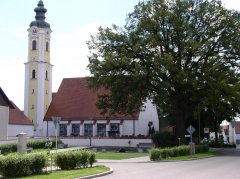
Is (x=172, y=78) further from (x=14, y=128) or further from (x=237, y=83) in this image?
(x=14, y=128)

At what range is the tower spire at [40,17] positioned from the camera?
7944cm

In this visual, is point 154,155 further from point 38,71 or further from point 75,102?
point 38,71

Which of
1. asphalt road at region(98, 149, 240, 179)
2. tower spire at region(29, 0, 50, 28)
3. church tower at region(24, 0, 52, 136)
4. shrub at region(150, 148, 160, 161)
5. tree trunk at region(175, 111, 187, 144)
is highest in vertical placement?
tower spire at region(29, 0, 50, 28)

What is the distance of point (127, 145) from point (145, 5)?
19.8 meters

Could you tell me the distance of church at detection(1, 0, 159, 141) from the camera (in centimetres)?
6656

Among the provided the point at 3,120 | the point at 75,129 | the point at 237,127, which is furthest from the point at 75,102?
the point at 237,127

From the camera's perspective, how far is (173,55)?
46.5 meters

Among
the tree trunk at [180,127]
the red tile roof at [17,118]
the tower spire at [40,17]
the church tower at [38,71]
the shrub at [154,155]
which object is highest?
the tower spire at [40,17]

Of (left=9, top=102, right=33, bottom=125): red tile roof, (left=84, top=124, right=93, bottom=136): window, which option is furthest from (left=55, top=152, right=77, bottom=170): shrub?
(left=9, top=102, right=33, bottom=125): red tile roof

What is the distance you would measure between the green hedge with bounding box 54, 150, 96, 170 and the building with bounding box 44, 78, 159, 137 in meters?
37.2

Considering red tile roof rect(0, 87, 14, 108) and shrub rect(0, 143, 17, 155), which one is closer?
shrub rect(0, 143, 17, 155)

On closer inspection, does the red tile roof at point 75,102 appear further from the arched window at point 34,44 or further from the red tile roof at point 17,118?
the arched window at point 34,44

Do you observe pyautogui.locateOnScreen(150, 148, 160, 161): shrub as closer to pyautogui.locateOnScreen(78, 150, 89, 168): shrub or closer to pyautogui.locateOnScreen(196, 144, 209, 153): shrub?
pyautogui.locateOnScreen(196, 144, 209, 153): shrub

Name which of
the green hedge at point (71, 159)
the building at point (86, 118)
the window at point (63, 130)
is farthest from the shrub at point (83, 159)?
the window at point (63, 130)
